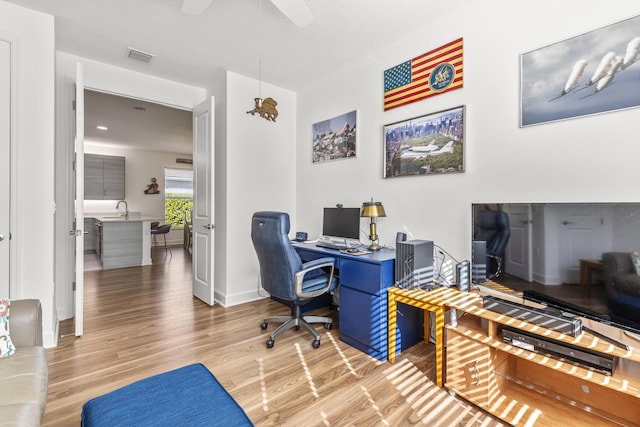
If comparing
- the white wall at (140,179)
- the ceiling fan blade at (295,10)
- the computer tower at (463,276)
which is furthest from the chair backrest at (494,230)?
the white wall at (140,179)

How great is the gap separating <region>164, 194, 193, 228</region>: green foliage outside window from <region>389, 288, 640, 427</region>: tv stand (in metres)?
8.03

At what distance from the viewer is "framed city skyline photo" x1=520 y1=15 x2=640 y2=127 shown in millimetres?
1626

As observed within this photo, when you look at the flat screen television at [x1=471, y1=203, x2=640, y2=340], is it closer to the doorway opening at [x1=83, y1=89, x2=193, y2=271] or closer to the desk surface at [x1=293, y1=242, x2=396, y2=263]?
the desk surface at [x1=293, y1=242, x2=396, y2=263]

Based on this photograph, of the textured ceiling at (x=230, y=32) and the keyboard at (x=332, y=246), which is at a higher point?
the textured ceiling at (x=230, y=32)

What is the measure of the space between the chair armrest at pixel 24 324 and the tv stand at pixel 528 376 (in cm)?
220

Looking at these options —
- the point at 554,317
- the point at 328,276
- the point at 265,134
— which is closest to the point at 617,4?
the point at 554,317

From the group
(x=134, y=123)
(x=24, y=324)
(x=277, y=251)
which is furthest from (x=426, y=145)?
(x=134, y=123)

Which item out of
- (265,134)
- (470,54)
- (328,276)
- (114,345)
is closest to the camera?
(470,54)

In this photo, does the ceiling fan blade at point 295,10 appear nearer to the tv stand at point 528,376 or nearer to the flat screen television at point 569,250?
the flat screen television at point 569,250

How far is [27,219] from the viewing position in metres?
2.36

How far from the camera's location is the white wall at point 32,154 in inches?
91.0

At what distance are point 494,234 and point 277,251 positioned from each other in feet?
5.08

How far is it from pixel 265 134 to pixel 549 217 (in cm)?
312

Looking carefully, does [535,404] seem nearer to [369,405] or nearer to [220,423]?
[369,405]
